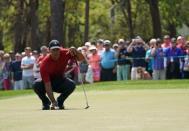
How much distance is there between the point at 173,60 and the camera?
2648cm

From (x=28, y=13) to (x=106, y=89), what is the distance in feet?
99.8

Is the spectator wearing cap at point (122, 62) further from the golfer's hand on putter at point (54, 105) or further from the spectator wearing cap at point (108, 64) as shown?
the golfer's hand on putter at point (54, 105)

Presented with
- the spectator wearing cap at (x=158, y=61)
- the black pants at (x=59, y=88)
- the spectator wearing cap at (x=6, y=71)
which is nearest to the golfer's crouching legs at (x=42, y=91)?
the black pants at (x=59, y=88)

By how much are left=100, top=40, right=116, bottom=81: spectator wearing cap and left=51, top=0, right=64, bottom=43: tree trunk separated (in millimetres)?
6215

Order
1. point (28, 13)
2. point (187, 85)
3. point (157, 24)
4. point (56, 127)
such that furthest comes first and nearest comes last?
point (28, 13), point (157, 24), point (187, 85), point (56, 127)

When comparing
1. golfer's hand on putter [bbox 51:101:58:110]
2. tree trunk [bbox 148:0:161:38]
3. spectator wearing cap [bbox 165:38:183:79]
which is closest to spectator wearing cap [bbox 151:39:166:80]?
spectator wearing cap [bbox 165:38:183:79]

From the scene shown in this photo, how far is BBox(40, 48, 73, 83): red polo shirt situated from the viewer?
15.1 metres

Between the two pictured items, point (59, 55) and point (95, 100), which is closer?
point (59, 55)

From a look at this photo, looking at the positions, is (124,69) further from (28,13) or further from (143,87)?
(28,13)

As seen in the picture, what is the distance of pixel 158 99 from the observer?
54.7 ft

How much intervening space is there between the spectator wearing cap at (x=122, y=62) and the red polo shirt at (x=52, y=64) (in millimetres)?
11804

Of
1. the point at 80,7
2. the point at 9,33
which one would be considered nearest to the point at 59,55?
the point at 9,33

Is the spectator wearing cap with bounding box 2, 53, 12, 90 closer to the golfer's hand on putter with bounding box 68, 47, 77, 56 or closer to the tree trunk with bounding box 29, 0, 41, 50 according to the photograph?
the golfer's hand on putter with bounding box 68, 47, 77, 56

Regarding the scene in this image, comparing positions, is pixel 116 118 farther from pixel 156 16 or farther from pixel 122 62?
pixel 156 16
